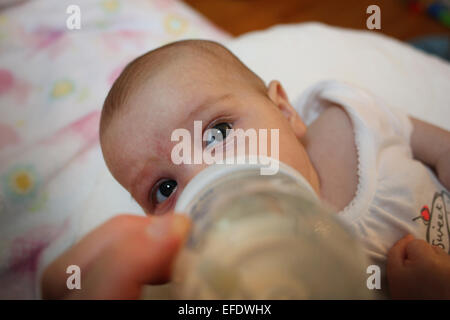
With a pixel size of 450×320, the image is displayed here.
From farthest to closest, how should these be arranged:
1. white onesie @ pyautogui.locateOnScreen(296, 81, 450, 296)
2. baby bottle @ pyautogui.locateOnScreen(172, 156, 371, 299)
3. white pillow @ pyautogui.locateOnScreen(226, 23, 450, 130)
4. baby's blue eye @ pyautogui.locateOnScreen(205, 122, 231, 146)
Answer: white pillow @ pyautogui.locateOnScreen(226, 23, 450, 130)
white onesie @ pyautogui.locateOnScreen(296, 81, 450, 296)
baby's blue eye @ pyautogui.locateOnScreen(205, 122, 231, 146)
baby bottle @ pyautogui.locateOnScreen(172, 156, 371, 299)

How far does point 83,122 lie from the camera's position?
0.80m

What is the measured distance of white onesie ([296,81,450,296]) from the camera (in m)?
0.62

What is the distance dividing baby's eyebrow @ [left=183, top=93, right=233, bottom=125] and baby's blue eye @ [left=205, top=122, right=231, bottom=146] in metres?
0.03

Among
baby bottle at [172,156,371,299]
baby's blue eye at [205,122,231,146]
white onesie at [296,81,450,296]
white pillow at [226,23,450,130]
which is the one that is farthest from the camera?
white pillow at [226,23,450,130]

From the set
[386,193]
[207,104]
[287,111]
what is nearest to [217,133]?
[207,104]

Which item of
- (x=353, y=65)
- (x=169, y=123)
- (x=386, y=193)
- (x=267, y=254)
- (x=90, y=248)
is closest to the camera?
(x=267, y=254)

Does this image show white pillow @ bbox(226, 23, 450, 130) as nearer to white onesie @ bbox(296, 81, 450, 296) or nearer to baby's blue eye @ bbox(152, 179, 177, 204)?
white onesie @ bbox(296, 81, 450, 296)

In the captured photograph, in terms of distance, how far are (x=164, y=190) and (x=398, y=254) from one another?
0.39 m

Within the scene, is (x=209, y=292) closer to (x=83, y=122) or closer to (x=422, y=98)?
(x=83, y=122)

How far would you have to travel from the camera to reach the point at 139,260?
31 cm

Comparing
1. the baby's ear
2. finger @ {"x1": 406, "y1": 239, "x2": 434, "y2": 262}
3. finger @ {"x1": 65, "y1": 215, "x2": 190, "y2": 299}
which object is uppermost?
the baby's ear

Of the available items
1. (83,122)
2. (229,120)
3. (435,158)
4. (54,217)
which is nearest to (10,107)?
(83,122)

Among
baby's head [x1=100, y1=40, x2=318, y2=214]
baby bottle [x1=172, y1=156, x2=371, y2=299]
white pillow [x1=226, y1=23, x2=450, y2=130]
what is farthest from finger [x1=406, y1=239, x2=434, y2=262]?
white pillow [x1=226, y1=23, x2=450, y2=130]

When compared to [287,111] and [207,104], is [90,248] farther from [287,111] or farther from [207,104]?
[287,111]
